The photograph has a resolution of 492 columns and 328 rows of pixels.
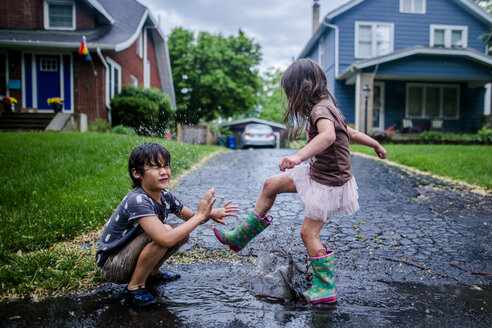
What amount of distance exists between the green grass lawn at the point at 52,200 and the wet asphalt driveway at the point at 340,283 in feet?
1.16

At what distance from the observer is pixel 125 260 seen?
214 centimetres

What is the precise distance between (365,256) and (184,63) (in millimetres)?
29869

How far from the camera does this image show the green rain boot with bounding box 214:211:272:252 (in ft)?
8.18

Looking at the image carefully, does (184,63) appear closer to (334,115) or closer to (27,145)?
(27,145)

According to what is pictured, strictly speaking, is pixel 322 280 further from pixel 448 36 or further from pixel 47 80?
pixel 448 36

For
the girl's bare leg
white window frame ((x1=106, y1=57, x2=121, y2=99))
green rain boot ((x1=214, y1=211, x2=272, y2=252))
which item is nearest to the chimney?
white window frame ((x1=106, y1=57, x2=121, y2=99))

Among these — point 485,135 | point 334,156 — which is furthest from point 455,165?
point 485,135

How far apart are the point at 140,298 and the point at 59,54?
566 inches

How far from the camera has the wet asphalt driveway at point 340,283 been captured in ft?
6.55

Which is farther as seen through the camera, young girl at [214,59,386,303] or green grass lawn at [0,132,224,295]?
green grass lawn at [0,132,224,295]

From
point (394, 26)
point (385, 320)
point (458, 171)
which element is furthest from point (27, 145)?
point (394, 26)

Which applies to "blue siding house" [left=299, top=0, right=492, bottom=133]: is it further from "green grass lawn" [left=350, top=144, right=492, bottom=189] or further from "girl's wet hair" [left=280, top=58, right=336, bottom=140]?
"girl's wet hair" [left=280, top=58, right=336, bottom=140]

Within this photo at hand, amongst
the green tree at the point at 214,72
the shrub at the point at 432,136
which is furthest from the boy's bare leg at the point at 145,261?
the green tree at the point at 214,72

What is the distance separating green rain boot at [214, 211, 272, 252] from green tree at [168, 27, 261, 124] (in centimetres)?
2783
